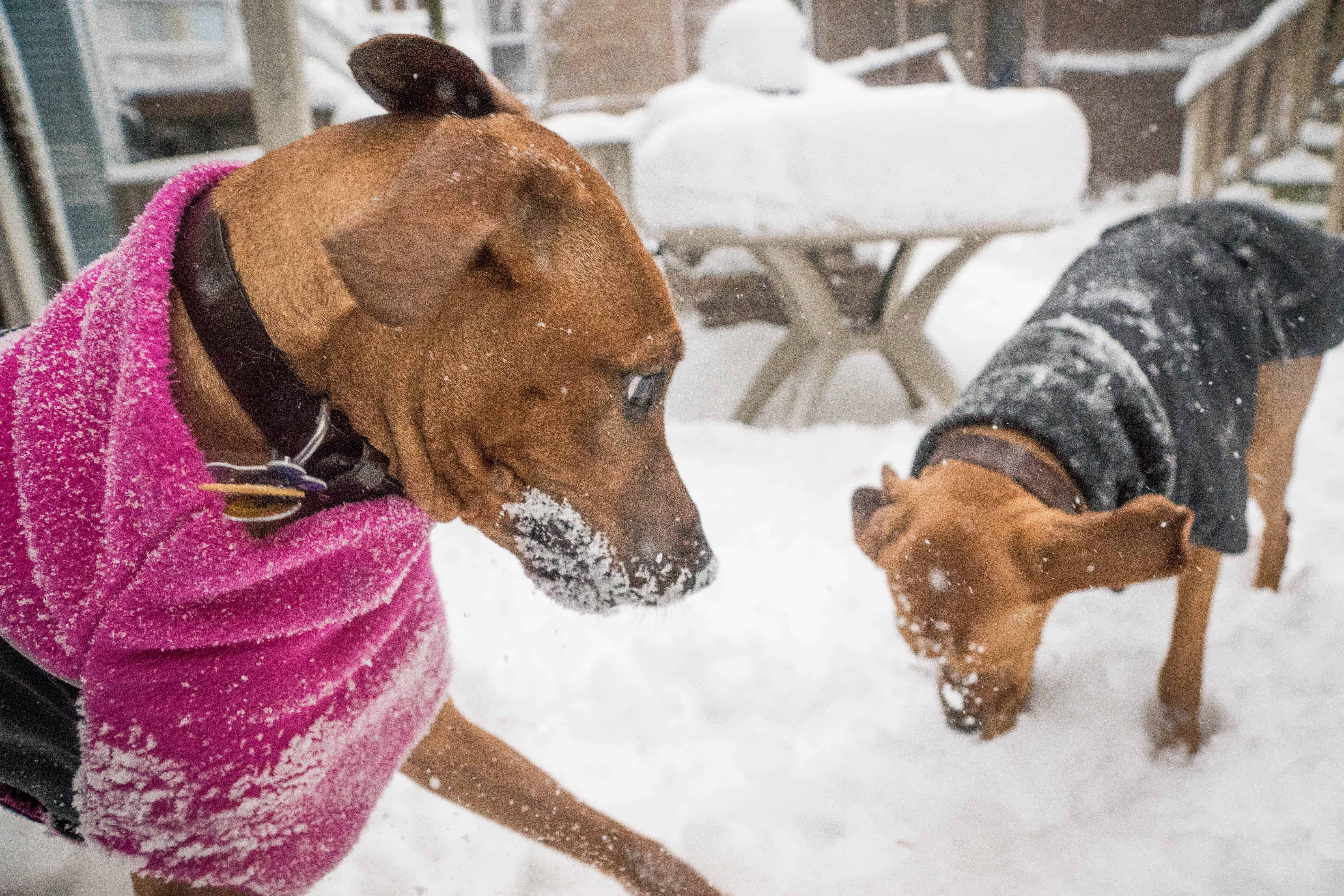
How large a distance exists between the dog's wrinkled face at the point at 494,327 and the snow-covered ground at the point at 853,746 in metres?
0.19

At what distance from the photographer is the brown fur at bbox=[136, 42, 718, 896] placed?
2.49ft

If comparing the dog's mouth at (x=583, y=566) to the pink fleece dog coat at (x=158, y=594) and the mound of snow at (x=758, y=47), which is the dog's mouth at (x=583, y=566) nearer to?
the pink fleece dog coat at (x=158, y=594)

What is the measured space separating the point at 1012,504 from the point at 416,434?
1197 millimetres

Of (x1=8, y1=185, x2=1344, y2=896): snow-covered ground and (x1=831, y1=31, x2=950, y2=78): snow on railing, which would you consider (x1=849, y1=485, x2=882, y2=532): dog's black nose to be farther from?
(x1=831, y1=31, x2=950, y2=78): snow on railing

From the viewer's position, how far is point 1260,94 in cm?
446

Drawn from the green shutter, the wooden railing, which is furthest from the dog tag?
the wooden railing

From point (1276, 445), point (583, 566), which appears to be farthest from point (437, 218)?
point (1276, 445)

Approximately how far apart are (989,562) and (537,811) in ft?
3.17

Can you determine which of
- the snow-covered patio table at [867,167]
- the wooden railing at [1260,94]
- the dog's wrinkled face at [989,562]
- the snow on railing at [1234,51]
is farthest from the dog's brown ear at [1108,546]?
the snow on railing at [1234,51]

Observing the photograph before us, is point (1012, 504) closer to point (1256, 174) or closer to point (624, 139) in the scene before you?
point (624, 139)

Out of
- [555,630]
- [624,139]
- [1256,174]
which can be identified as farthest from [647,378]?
[1256,174]

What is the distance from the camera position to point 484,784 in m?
1.16

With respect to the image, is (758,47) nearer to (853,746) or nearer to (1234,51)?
(1234,51)

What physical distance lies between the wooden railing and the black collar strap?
13.8 ft
